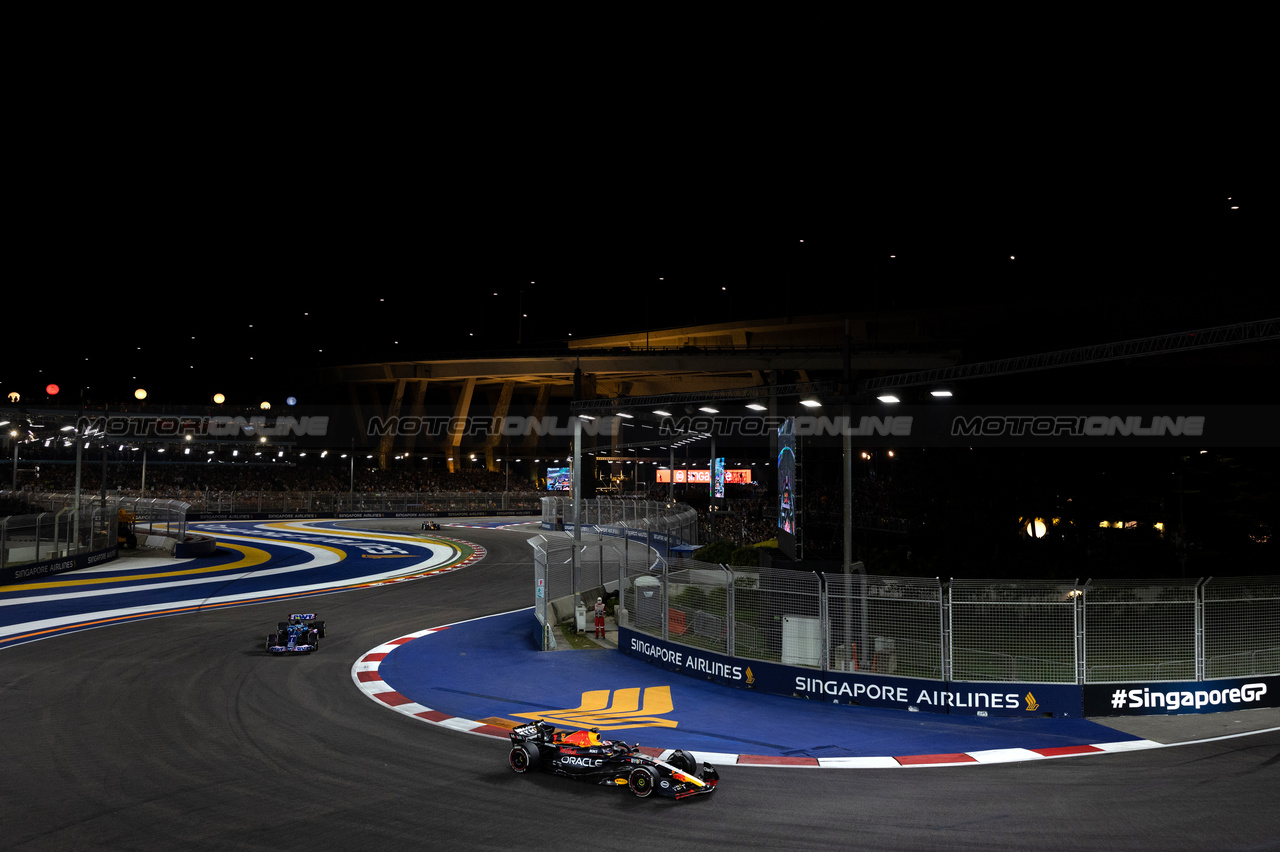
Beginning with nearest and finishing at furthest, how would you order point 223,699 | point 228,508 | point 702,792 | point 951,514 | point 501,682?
point 702,792 → point 223,699 → point 501,682 → point 951,514 → point 228,508

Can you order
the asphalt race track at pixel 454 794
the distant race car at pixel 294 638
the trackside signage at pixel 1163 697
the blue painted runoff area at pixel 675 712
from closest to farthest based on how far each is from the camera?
the asphalt race track at pixel 454 794 < the blue painted runoff area at pixel 675 712 < the trackside signage at pixel 1163 697 < the distant race car at pixel 294 638

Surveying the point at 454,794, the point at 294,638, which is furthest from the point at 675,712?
the point at 294,638

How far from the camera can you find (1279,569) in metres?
26.8

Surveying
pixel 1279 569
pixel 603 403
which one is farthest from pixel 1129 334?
pixel 603 403

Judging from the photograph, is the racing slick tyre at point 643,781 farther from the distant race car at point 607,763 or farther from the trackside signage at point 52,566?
the trackside signage at point 52,566

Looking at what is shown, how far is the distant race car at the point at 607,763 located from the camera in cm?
966

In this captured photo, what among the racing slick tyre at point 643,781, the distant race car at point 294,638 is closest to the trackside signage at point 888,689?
the racing slick tyre at point 643,781

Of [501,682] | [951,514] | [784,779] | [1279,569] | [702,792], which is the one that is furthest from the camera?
[951,514]

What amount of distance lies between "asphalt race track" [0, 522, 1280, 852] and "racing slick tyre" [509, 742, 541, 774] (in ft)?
0.50

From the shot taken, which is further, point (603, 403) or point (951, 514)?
point (951, 514)

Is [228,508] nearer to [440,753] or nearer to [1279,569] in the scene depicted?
[440,753]

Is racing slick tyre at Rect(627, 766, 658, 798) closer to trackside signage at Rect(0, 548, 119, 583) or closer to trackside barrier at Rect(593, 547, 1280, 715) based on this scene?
trackside barrier at Rect(593, 547, 1280, 715)

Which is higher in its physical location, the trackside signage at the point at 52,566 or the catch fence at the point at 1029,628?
the catch fence at the point at 1029,628

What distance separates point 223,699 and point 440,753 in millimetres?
5384
